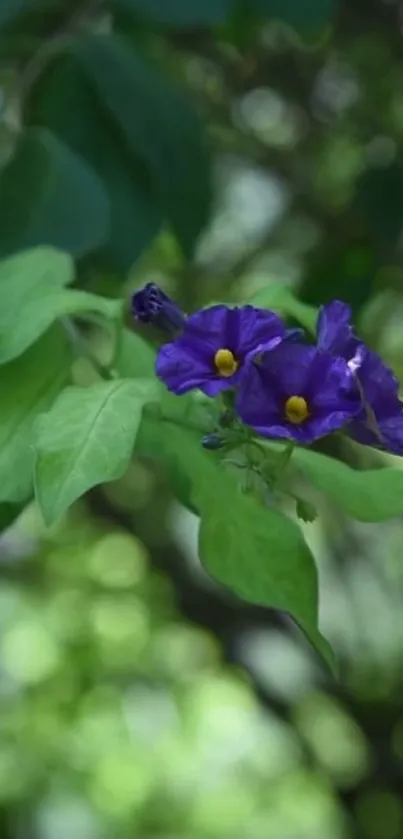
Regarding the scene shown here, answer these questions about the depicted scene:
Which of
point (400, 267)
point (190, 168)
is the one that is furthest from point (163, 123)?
point (400, 267)

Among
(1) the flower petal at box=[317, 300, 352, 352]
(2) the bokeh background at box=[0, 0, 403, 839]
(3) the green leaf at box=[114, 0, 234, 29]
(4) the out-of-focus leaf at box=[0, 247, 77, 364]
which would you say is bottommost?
(2) the bokeh background at box=[0, 0, 403, 839]

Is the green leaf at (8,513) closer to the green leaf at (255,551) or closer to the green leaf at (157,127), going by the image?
the green leaf at (255,551)

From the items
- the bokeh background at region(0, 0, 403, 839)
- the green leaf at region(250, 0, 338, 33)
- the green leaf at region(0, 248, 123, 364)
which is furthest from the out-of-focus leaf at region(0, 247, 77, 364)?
the green leaf at region(250, 0, 338, 33)

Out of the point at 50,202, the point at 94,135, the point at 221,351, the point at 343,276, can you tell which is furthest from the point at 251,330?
the point at 343,276

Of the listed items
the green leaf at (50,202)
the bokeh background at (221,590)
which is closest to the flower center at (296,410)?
the green leaf at (50,202)

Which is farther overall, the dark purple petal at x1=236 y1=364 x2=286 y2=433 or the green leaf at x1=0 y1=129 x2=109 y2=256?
the green leaf at x1=0 y1=129 x2=109 y2=256

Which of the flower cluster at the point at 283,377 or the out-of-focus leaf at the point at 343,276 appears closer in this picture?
the flower cluster at the point at 283,377

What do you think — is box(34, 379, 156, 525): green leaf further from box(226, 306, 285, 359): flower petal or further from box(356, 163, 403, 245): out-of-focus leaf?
box(356, 163, 403, 245): out-of-focus leaf
